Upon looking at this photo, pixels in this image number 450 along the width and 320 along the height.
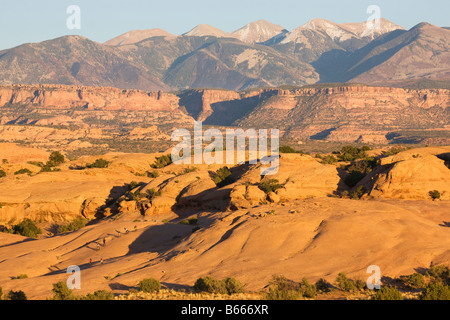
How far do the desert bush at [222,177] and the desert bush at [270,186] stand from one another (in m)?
8.51

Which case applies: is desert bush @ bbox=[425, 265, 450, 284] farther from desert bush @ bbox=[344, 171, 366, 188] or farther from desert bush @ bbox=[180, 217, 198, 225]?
desert bush @ bbox=[344, 171, 366, 188]

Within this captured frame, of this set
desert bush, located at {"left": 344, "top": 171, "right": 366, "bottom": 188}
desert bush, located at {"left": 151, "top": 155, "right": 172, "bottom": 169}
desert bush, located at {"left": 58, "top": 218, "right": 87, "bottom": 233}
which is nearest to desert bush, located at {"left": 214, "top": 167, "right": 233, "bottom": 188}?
desert bush, located at {"left": 344, "top": 171, "right": 366, "bottom": 188}

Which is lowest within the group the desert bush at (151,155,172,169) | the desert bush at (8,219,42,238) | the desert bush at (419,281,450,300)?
the desert bush at (8,219,42,238)

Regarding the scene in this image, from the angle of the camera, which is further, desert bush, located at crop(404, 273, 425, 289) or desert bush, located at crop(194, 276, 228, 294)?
desert bush, located at crop(404, 273, 425, 289)

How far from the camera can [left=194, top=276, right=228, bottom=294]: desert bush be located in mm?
26266

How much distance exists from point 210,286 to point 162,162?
54.0m

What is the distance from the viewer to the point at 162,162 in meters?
79.8

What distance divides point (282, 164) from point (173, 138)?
133620 mm

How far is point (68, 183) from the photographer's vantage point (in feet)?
212

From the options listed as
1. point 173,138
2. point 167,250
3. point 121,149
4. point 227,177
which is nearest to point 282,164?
point 227,177

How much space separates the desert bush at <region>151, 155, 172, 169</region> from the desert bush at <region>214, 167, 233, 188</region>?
1664 cm

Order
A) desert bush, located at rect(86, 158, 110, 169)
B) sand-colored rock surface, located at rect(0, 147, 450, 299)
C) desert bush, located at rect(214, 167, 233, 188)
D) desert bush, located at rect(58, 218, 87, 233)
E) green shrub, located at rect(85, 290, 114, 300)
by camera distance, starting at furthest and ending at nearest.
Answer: desert bush, located at rect(86, 158, 110, 169) < desert bush, located at rect(214, 167, 233, 188) < desert bush, located at rect(58, 218, 87, 233) < sand-colored rock surface, located at rect(0, 147, 450, 299) < green shrub, located at rect(85, 290, 114, 300)

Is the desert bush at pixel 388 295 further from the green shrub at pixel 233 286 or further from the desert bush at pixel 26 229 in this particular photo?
the desert bush at pixel 26 229

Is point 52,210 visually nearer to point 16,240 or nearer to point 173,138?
point 16,240
